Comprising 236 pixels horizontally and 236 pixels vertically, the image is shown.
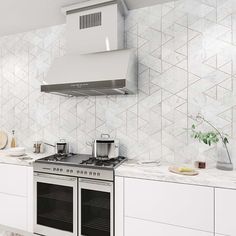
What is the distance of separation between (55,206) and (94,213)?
0.45 metres

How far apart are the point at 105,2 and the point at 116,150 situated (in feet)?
5.13

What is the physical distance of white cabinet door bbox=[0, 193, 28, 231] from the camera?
2.24 m

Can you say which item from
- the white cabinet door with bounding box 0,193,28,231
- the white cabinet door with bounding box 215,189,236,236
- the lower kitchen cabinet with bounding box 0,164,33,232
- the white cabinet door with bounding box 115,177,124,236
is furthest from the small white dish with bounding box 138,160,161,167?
the white cabinet door with bounding box 0,193,28,231

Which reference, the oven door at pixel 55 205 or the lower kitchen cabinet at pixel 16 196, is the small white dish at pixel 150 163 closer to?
the oven door at pixel 55 205

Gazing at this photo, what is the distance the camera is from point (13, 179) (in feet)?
7.55

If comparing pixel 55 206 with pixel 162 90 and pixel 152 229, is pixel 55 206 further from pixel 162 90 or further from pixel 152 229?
pixel 162 90

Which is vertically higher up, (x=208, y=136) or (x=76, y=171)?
(x=208, y=136)

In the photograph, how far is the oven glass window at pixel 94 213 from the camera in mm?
1887

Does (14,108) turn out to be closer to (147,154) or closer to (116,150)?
(116,150)

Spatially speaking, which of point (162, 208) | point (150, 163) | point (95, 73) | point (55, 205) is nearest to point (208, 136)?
point (150, 163)

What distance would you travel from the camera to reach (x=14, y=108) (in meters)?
3.04

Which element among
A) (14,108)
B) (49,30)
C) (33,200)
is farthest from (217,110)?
(14,108)

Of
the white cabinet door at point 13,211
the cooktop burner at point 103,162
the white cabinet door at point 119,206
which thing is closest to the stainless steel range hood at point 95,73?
the cooktop burner at point 103,162

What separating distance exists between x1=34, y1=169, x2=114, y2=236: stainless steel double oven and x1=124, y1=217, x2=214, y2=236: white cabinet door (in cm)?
17
